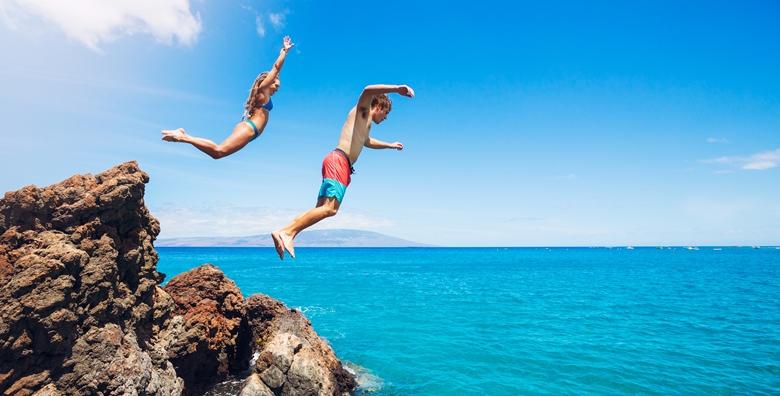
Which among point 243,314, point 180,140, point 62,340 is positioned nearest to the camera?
point 180,140

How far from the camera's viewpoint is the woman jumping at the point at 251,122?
17.0 feet

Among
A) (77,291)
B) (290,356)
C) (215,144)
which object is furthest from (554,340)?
(215,144)

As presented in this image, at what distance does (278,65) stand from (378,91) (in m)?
1.31

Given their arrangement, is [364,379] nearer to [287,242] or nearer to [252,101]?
[287,242]

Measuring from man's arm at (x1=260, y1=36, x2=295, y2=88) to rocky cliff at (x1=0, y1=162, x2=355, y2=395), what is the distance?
23.8 ft

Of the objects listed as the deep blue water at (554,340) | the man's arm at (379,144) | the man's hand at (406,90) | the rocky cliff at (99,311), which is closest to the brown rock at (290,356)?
the rocky cliff at (99,311)

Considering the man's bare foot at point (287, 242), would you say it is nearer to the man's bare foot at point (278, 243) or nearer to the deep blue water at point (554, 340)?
the man's bare foot at point (278, 243)

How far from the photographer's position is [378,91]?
5.22 m

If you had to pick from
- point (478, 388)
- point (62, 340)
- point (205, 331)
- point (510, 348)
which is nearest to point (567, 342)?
point (510, 348)

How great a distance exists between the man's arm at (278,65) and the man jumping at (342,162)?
1.03 meters

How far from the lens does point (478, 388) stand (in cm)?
1842

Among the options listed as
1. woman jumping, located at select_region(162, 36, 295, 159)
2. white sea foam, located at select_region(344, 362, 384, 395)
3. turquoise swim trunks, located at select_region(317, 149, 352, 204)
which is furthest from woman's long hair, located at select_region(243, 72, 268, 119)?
white sea foam, located at select_region(344, 362, 384, 395)

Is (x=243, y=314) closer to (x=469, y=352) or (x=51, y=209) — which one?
(x=51, y=209)

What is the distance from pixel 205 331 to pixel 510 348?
1719 cm
